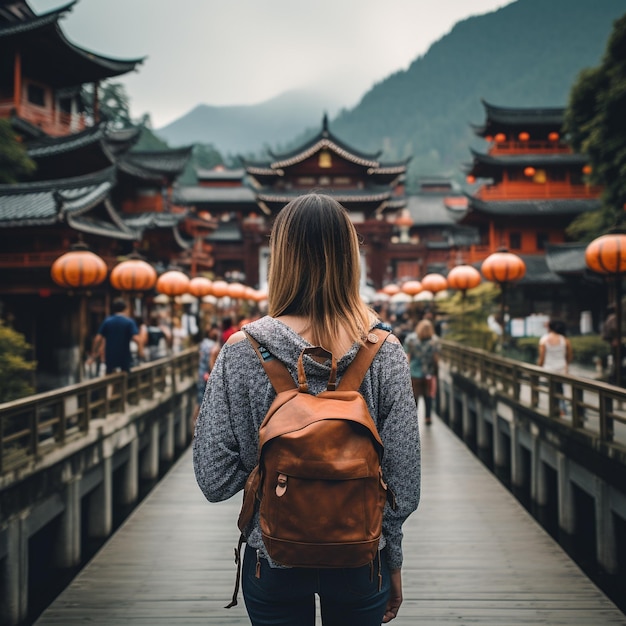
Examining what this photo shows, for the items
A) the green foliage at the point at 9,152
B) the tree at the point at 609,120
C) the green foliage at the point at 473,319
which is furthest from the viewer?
the tree at the point at 609,120

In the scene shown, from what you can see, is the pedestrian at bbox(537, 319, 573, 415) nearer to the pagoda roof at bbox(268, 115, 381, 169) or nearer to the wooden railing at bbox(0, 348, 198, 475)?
the wooden railing at bbox(0, 348, 198, 475)

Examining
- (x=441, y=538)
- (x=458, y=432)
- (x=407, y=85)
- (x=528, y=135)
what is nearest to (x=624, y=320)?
(x=458, y=432)

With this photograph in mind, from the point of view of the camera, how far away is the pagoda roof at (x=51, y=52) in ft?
60.5

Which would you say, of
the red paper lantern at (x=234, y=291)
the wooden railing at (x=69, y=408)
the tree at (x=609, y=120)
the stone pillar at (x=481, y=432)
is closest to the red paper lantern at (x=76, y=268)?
the wooden railing at (x=69, y=408)

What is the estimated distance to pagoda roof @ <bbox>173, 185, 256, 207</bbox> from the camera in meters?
43.1

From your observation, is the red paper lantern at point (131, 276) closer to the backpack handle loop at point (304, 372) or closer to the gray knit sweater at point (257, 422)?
the gray knit sweater at point (257, 422)

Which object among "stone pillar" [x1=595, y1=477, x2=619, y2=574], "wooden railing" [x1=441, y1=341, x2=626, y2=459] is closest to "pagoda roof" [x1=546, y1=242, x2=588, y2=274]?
"wooden railing" [x1=441, y1=341, x2=626, y2=459]

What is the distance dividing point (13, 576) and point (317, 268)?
488 cm

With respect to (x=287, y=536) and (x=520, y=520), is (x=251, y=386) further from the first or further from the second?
(x=520, y=520)

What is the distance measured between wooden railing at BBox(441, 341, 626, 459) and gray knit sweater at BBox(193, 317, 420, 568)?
4.36 metres

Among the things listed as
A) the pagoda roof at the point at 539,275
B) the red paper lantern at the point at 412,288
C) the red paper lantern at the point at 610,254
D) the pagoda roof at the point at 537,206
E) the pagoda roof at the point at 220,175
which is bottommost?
the red paper lantern at the point at 610,254

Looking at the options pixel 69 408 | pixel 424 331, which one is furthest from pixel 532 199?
pixel 69 408

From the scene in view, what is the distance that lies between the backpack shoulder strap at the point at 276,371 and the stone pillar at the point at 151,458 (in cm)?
939

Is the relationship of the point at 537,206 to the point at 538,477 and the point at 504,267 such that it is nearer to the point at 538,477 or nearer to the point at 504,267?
the point at 504,267
